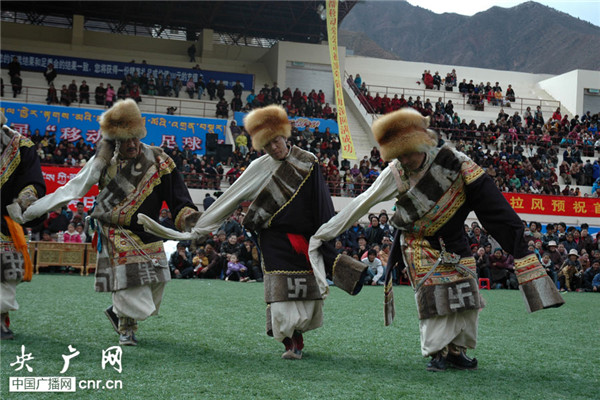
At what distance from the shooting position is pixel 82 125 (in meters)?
21.7

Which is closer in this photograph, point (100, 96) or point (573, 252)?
point (573, 252)

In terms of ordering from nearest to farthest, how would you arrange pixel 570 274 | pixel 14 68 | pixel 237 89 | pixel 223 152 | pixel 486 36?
pixel 570 274, pixel 223 152, pixel 14 68, pixel 237 89, pixel 486 36

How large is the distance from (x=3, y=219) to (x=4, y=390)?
86.3 inches

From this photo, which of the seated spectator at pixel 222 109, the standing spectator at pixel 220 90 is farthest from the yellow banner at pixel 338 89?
the standing spectator at pixel 220 90

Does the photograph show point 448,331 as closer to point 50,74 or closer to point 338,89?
point 338,89

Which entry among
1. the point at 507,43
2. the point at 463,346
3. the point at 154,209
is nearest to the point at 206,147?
the point at 154,209

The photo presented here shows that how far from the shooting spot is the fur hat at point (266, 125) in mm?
4930

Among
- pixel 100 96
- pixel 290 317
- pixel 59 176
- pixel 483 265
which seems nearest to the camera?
pixel 290 317

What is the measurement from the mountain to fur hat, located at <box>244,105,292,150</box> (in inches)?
3937

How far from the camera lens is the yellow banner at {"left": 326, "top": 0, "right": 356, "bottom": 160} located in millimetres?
19406

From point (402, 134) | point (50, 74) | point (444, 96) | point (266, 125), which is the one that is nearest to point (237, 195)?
point (266, 125)

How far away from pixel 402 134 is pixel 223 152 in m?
17.8

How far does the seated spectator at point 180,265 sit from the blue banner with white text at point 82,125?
8504 mm

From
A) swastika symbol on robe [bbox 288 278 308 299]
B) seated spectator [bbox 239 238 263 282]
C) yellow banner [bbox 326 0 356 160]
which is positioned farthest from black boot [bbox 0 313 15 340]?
yellow banner [bbox 326 0 356 160]
